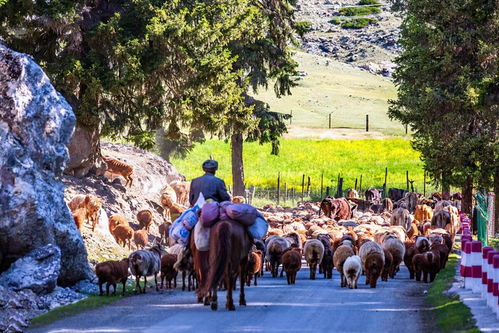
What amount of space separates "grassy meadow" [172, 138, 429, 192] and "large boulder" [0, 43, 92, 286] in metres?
50.6

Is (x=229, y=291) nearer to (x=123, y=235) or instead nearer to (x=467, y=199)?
(x=123, y=235)

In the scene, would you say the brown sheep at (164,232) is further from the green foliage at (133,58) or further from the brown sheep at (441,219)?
the brown sheep at (441,219)

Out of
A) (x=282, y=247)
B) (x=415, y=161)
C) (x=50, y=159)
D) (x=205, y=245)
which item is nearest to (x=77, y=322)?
(x=205, y=245)

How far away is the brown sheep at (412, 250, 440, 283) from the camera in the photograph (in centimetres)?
2198

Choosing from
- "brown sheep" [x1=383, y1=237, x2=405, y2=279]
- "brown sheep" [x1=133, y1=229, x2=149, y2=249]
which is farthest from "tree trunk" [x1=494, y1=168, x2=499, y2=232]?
"brown sheep" [x1=133, y1=229, x2=149, y2=249]

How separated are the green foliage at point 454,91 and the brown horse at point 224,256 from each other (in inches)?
818

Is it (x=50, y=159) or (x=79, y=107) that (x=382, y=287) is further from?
(x=79, y=107)

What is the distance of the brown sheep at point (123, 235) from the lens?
2730 cm

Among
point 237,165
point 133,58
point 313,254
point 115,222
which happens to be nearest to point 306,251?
point 313,254

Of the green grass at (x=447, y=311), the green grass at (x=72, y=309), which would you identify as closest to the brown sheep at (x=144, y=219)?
the green grass at (x=447, y=311)

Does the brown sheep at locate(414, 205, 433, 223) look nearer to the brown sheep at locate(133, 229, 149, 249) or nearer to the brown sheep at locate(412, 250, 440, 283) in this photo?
the brown sheep at locate(133, 229, 149, 249)

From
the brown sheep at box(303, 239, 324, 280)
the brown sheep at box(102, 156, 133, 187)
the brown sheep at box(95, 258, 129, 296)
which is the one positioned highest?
the brown sheep at box(102, 156, 133, 187)

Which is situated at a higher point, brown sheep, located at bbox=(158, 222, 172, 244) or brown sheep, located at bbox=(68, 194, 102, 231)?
brown sheep, located at bbox=(68, 194, 102, 231)

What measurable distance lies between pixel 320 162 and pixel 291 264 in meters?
64.8
